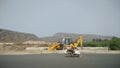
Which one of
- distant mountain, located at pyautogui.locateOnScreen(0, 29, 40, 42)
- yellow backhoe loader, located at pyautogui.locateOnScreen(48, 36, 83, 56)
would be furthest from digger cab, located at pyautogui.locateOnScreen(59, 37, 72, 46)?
distant mountain, located at pyautogui.locateOnScreen(0, 29, 40, 42)

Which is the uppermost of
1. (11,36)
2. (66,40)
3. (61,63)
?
(66,40)

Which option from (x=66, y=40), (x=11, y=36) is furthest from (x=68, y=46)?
(x=11, y=36)

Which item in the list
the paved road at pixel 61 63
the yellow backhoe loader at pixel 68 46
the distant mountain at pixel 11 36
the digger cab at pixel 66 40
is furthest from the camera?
the distant mountain at pixel 11 36

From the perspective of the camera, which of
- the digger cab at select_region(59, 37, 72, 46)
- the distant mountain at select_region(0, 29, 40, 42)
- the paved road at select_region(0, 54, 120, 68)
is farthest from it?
the distant mountain at select_region(0, 29, 40, 42)

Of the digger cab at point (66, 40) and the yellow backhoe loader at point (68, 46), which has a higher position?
the digger cab at point (66, 40)

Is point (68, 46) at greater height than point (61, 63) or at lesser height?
greater

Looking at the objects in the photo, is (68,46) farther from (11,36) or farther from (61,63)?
(11,36)

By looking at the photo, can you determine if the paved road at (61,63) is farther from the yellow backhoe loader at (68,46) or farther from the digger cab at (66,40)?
the digger cab at (66,40)

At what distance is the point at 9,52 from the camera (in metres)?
71.1

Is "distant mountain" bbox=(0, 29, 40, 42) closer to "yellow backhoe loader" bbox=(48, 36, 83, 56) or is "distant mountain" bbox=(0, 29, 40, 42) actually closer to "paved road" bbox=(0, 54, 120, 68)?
"yellow backhoe loader" bbox=(48, 36, 83, 56)

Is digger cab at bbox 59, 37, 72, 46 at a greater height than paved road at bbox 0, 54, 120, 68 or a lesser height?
greater

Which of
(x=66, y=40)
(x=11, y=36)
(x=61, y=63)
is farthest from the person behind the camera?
(x=11, y=36)

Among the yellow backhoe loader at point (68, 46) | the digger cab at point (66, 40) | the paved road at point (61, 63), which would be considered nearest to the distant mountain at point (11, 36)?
the yellow backhoe loader at point (68, 46)

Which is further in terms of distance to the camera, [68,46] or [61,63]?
[68,46]
